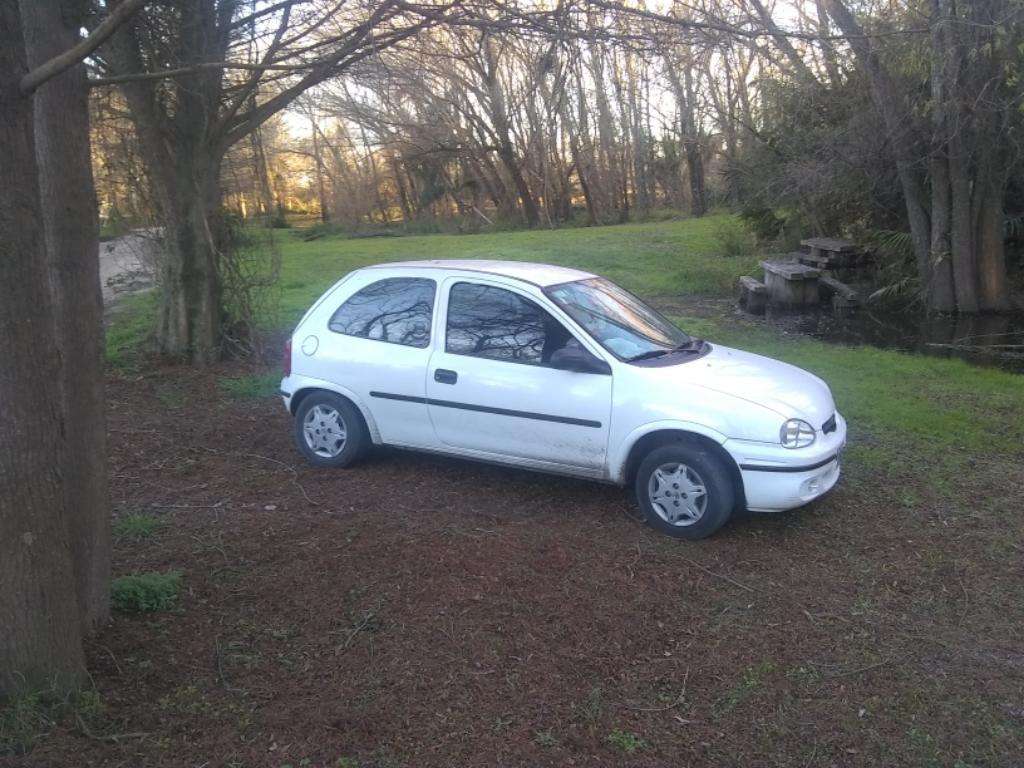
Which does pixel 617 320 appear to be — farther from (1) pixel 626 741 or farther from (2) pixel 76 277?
(2) pixel 76 277

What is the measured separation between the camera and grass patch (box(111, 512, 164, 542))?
5.79m

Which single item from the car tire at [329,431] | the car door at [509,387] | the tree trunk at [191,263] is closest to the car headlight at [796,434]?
the car door at [509,387]

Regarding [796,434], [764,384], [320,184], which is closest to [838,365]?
[764,384]

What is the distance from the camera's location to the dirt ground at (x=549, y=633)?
3688mm

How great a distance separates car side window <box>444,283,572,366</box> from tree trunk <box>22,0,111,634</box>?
269 cm

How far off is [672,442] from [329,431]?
2.74 meters

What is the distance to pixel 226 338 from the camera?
1103cm

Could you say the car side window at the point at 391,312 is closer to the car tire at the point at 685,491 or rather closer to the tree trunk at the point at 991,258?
the car tire at the point at 685,491

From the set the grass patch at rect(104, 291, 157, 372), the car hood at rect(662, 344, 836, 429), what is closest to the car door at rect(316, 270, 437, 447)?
the car hood at rect(662, 344, 836, 429)

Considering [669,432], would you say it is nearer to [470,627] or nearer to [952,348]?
[470,627]

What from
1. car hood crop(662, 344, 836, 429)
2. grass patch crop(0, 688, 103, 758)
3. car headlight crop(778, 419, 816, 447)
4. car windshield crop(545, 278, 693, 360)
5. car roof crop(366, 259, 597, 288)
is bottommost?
grass patch crop(0, 688, 103, 758)

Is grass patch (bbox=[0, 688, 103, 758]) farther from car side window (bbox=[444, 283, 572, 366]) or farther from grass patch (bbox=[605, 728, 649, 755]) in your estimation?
car side window (bbox=[444, 283, 572, 366])

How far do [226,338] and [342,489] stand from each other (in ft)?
16.5

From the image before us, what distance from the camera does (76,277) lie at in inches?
169
